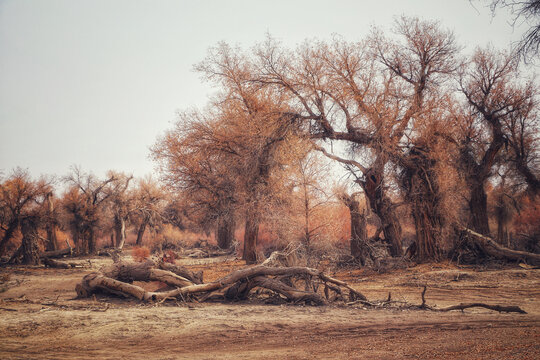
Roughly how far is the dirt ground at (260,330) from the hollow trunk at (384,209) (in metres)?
8.10


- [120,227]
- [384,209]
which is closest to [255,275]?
[384,209]

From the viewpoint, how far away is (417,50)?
63.2 feet

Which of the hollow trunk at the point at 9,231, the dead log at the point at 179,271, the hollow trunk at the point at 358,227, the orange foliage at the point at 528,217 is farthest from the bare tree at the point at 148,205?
the orange foliage at the point at 528,217

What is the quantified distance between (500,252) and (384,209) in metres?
4.94

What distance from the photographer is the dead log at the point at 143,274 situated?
37.9 feet

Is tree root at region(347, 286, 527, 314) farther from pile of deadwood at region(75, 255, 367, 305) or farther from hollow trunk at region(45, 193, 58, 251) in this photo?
hollow trunk at region(45, 193, 58, 251)

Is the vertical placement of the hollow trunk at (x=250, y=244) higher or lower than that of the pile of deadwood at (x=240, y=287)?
higher

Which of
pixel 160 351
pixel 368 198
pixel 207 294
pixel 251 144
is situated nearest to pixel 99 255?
pixel 251 144

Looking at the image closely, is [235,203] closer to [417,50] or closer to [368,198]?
[368,198]

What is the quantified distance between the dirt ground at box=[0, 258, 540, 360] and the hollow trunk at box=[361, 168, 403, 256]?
810 cm

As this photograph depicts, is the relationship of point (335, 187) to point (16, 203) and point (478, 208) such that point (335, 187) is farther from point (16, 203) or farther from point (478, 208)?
point (16, 203)

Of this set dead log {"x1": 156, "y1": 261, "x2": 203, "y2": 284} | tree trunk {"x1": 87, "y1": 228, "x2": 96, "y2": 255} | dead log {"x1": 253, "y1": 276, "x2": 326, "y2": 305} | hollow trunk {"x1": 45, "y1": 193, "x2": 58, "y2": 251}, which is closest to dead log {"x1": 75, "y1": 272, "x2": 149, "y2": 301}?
dead log {"x1": 156, "y1": 261, "x2": 203, "y2": 284}

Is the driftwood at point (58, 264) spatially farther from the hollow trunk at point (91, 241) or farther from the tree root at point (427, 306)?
the tree root at point (427, 306)

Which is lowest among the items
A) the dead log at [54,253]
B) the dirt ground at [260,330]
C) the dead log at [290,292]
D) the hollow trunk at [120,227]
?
the dirt ground at [260,330]
